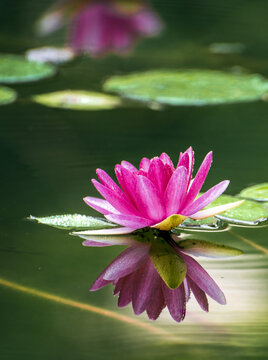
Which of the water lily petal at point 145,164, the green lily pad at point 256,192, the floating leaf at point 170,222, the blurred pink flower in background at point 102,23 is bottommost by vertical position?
the floating leaf at point 170,222

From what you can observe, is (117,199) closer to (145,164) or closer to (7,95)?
(145,164)

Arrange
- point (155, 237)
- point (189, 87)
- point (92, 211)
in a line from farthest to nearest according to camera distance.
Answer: point (189, 87) < point (92, 211) < point (155, 237)

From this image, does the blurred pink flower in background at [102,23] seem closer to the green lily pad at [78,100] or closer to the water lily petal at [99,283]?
the green lily pad at [78,100]

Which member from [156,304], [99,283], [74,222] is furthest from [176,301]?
[74,222]

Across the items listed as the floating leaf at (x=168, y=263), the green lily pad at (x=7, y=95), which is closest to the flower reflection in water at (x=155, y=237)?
the floating leaf at (x=168, y=263)

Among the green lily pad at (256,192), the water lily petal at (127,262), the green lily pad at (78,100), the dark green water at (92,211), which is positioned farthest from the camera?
the green lily pad at (78,100)

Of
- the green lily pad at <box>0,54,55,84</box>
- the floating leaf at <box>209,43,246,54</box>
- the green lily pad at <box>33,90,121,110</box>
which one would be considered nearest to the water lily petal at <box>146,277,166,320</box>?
the green lily pad at <box>33,90,121,110</box>

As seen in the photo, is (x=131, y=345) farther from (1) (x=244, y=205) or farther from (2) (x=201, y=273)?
(1) (x=244, y=205)
